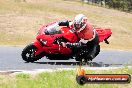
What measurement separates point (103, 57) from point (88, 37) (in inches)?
105

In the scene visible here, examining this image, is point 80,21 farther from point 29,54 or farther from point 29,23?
point 29,23

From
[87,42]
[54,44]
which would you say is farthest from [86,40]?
[54,44]

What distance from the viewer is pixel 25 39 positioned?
33312mm

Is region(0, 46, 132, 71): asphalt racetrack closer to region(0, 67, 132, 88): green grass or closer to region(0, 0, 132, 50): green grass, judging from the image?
region(0, 67, 132, 88): green grass

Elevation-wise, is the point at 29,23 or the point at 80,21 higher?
the point at 80,21

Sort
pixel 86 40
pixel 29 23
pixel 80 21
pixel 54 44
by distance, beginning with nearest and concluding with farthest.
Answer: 1. pixel 80 21
2. pixel 86 40
3. pixel 54 44
4. pixel 29 23

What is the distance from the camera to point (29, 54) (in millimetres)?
14359

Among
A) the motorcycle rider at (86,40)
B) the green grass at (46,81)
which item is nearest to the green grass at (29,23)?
the motorcycle rider at (86,40)

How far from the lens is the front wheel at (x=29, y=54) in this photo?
14.2 meters

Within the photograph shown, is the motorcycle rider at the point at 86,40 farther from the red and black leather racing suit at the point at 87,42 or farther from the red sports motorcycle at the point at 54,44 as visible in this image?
the red sports motorcycle at the point at 54,44

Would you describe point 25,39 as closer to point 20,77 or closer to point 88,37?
point 88,37

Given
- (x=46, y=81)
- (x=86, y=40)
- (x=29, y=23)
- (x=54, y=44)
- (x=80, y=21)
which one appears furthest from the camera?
(x=29, y=23)

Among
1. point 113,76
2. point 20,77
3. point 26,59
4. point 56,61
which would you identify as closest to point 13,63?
point 26,59

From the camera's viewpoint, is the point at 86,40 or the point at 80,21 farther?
the point at 86,40
